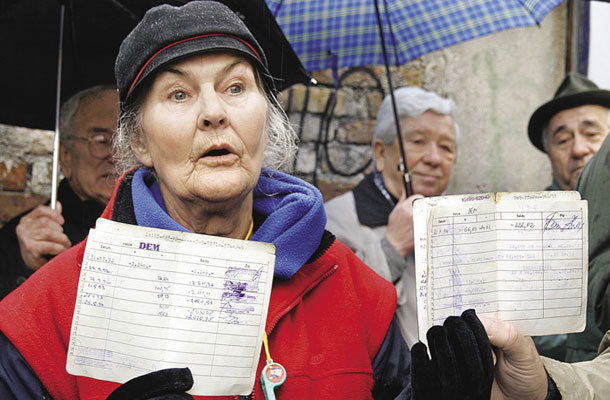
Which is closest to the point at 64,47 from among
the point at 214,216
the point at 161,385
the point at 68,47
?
the point at 68,47

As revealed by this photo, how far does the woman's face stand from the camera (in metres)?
1.47

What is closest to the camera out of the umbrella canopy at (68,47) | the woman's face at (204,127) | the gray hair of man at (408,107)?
the woman's face at (204,127)

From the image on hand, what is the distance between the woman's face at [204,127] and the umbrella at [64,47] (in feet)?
2.16

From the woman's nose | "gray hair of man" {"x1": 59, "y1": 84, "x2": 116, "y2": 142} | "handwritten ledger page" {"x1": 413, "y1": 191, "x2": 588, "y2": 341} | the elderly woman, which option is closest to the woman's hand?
"handwritten ledger page" {"x1": 413, "y1": 191, "x2": 588, "y2": 341}

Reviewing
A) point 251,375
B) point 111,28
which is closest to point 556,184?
point 111,28

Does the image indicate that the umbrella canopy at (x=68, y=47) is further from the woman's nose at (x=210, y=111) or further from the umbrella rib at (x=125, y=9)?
the woman's nose at (x=210, y=111)

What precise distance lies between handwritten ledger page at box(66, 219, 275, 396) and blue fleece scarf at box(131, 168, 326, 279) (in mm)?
312

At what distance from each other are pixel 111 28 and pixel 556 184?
7.41ft

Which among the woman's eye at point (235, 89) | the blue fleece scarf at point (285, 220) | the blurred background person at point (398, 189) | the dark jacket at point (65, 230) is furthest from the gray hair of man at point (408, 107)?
the woman's eye at point (235, 89)

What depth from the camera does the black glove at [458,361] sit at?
Result: 123cm

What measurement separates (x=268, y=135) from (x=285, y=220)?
296 millimetres

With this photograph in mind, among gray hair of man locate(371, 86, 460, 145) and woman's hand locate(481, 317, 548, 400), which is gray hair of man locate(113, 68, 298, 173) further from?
gray hair of man locate(371, 86, 460, 145)

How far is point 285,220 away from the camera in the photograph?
5.08ft

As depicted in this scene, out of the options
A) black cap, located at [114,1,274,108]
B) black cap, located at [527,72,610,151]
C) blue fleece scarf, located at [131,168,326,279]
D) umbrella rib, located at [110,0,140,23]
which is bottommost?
blue fleece scarf, located at [131,168,326,279]
